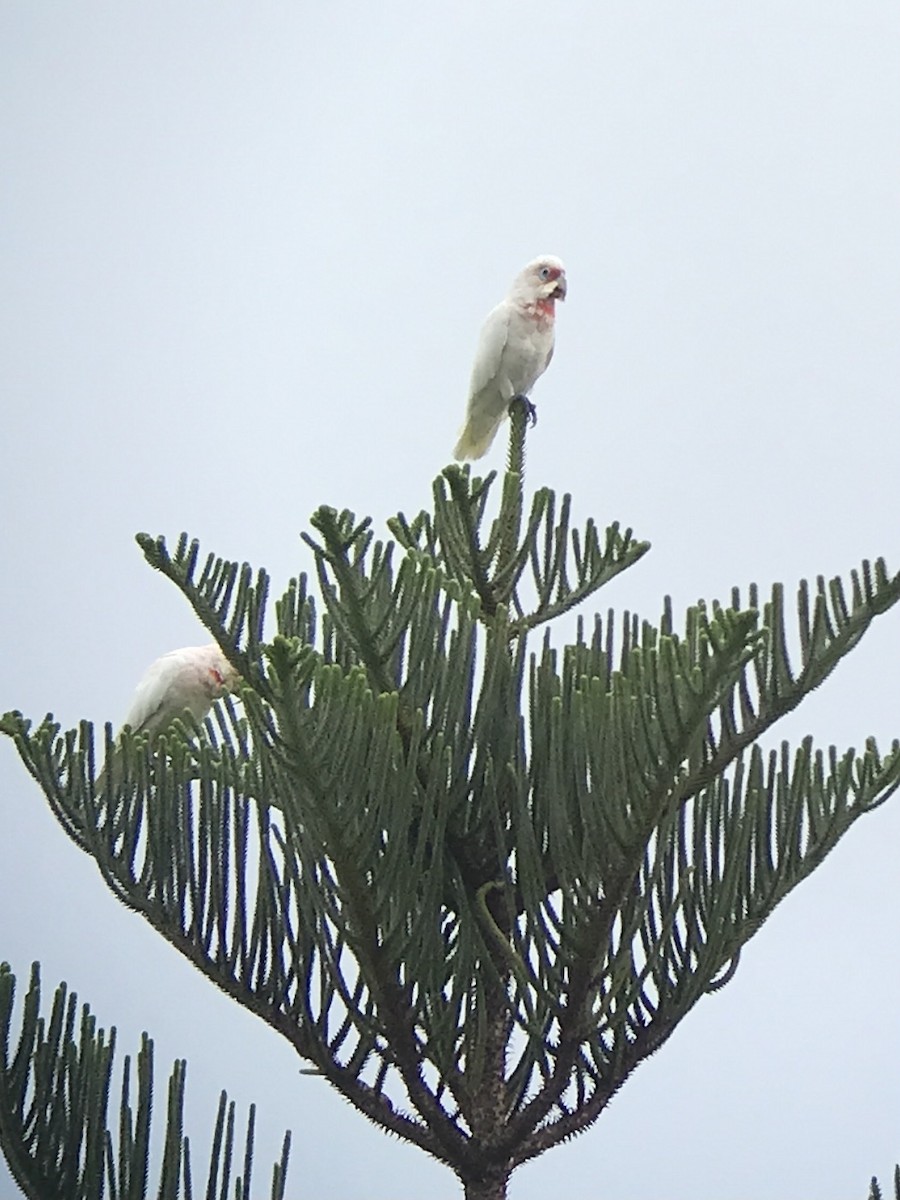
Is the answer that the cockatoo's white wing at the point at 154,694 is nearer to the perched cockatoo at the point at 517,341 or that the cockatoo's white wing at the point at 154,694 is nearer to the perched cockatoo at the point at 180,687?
the perched cockatoo at the point at 180,687

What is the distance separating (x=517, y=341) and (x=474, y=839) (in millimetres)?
1074

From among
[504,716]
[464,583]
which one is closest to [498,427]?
[464,583]

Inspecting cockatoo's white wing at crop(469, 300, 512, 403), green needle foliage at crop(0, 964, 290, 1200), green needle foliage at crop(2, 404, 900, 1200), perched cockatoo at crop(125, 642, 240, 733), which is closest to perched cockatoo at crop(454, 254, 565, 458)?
cockatoo's white wing at crop(469, 300, 512, 403)

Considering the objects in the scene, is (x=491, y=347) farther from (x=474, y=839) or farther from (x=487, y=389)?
(x=474, y=839)

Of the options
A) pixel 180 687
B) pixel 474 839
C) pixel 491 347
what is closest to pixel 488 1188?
pixel 474 839

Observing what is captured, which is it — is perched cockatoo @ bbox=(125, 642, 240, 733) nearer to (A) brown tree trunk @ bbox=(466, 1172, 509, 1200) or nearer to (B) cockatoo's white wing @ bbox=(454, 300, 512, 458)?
(B) cockatoo's white wing @ bbox=(454, 300, 512, 458)

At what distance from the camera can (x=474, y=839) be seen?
1.34 meters

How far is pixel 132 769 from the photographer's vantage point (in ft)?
4.54

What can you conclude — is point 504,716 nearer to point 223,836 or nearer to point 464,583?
point 464,583

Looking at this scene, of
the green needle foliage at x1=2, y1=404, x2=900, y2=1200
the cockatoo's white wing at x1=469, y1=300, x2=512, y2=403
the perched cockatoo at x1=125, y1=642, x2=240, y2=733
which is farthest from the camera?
the cockatoo's white wing at x1=469, y1=300, x2=512, y2=403

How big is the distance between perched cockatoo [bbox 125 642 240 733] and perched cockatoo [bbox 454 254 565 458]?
2.06 ft

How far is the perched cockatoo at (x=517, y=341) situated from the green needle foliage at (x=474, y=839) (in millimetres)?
820

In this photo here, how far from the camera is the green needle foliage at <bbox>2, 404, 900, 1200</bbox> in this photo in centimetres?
122

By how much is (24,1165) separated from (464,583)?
701mm
